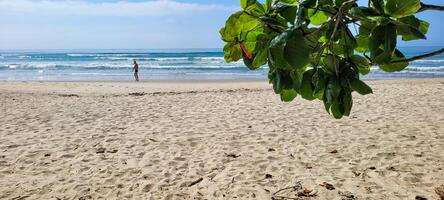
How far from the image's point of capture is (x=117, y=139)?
21.0ft

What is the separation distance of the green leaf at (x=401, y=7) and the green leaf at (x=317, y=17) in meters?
0.18

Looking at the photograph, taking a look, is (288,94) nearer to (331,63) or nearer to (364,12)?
(331,63)

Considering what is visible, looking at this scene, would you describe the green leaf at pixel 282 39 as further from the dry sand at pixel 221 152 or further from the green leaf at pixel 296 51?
the dry sand at pixel 221 152

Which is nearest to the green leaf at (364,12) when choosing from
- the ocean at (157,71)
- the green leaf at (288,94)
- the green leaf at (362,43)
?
the green leaf at (362,43)

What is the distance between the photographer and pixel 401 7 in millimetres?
839

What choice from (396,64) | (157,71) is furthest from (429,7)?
(157,71)

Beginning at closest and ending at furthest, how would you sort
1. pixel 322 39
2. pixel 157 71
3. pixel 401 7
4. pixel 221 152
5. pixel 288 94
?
pixel 401 7 → pixel 322 39 → pixel 288 94 → pixel 221 152 → pixel 157 71

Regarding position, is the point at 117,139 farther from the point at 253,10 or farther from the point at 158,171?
the point at 253,10

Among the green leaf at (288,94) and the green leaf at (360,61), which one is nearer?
the green leaf at (360,61)

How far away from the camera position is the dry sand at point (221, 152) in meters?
4.16

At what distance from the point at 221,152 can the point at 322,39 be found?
4507 millimetres

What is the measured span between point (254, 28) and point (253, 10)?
48mm

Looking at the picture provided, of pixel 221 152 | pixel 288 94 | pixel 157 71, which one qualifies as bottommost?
pixel 157 71

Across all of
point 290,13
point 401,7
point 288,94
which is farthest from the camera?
point 288,94
